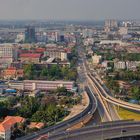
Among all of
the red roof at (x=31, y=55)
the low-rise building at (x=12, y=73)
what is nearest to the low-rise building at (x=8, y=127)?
the low-rise building at (x=12, y=73)

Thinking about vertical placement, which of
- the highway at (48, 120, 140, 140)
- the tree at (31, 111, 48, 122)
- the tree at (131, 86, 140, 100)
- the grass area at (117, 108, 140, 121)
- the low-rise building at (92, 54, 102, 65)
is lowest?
the low-rise building at (92, 54, 102, 65)

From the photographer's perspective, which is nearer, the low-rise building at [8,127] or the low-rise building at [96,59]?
the low-rise building at [8,127]

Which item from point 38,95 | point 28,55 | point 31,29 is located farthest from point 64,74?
point 31,29

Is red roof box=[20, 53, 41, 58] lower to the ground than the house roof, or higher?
lower

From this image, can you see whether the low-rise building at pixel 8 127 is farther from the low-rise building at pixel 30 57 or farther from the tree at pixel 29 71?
the low-rise building at pixel 30 57

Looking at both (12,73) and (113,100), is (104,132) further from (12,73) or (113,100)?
(12,73)

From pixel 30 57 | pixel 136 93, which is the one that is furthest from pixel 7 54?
pixel 136 93

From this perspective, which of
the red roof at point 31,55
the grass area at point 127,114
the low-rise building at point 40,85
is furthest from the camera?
the red roof at point 31,55

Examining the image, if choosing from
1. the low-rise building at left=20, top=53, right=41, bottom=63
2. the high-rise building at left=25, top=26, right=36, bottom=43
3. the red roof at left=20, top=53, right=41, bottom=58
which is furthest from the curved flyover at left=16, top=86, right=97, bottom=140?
the high-rise building at left=25, top=26, right=36, bottom=43

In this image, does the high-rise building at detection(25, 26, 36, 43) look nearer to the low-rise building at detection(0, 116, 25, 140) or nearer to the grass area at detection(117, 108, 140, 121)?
the grass area at detection(117, 108, 140, 121)
